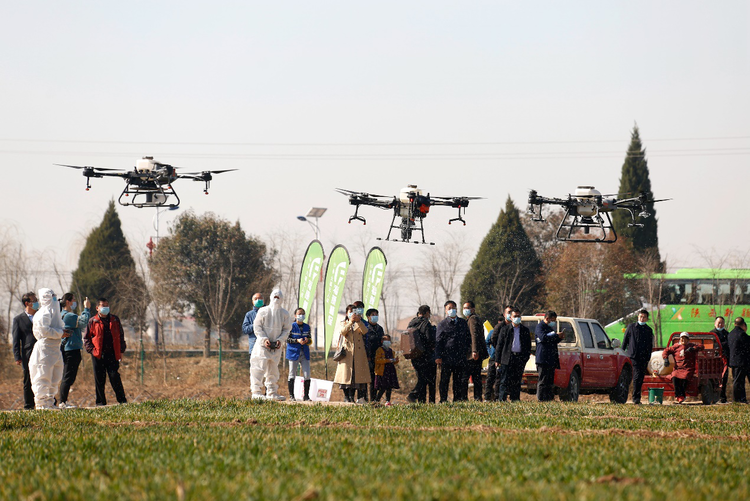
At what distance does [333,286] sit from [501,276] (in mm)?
26667

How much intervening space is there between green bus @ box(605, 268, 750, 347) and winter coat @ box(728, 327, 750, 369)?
81.7 ft

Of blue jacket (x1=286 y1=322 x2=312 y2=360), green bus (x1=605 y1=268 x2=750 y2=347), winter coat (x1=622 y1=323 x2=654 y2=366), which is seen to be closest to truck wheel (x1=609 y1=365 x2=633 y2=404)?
winter coat (x1=622 y1=323 x2=654 y2=366)

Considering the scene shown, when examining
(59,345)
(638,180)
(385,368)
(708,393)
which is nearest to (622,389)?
(708,393)

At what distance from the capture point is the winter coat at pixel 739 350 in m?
19.6

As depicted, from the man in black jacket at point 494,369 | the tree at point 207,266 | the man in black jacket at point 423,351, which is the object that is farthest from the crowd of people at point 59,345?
the tree at point 207,266

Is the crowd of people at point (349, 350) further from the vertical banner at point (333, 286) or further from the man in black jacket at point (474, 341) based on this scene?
the vertical banner at point (333, 286)

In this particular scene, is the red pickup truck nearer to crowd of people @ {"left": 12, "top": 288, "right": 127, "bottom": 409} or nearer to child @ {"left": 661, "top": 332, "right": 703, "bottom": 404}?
child @ {"left": 661, "top": 332, "right": 703, "bottom": 404}

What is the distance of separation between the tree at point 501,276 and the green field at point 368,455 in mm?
39235

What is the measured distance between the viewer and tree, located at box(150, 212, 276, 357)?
4781 centimetres

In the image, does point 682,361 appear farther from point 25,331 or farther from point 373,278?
point 25,331

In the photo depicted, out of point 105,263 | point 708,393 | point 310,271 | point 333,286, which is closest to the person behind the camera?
point 708,393

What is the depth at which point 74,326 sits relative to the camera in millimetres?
15508

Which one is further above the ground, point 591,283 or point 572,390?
point 591,283

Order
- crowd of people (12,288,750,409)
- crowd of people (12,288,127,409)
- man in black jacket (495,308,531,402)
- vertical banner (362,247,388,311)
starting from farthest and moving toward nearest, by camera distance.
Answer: vertical banner (362,247,388,311), man in black jacket (495,308,531,402), crowd of people (12,288,750,409), crowd of people (12,288,127,409)
